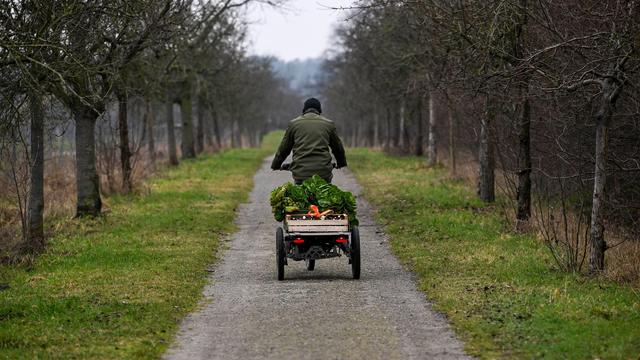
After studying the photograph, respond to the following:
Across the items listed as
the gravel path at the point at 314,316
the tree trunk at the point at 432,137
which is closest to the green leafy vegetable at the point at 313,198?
the gravel path at the point at 314,316

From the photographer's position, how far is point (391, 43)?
32.6 meters

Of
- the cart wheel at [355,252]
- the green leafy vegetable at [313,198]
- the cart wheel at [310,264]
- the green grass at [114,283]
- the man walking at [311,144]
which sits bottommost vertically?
the cart wheel at [310,264]

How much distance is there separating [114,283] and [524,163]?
8.13 m

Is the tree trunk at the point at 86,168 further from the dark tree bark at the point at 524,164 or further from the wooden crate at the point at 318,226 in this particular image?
the wooden crate at the point at 318,226

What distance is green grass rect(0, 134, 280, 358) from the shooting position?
8844mm

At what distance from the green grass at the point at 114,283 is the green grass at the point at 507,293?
2.90 metres

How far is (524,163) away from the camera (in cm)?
1730

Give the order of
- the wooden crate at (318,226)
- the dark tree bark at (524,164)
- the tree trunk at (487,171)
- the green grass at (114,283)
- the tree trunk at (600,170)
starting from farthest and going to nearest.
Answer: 1. the tree trunk at (487,171)
2. the dark tree bark at (524,164)
3. the wooden crate at (318,226)
4. the tree trunk at (600,170)
5. the green grass at (114,283)

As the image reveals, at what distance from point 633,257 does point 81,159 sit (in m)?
11.3

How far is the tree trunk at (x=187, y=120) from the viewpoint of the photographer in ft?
145

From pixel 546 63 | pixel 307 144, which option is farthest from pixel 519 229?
pixel 307 144

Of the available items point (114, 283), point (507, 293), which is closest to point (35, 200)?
point (114, 283)

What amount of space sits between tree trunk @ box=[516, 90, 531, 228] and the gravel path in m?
3.44

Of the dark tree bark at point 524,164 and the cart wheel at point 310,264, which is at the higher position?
the dark tree bark at point 524,164
